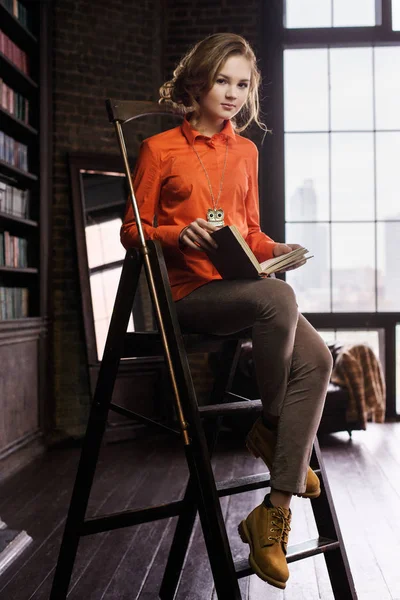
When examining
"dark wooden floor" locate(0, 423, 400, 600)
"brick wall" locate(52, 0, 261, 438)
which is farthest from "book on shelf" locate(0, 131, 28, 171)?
"dark wooden floor" locate(0, 423, 400, 600)

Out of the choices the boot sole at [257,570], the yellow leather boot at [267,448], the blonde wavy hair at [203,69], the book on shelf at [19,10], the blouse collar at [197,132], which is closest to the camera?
the boot sole at [257,570]

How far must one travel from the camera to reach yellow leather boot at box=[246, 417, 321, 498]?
1.79m

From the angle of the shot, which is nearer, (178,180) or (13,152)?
(178,180)

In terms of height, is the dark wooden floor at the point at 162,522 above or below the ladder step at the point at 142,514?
below

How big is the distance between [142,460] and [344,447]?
4.74ft

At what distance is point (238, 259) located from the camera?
1747 millimetres

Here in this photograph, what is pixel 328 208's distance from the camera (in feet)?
20.6

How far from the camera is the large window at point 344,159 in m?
6.18

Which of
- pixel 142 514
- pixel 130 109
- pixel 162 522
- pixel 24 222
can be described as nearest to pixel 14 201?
pixel 24 222

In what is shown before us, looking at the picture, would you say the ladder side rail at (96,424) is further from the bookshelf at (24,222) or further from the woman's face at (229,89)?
the bookshelf at (24,222)

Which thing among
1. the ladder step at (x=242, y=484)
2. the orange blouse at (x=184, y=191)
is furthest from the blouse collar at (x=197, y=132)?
the ladder step at (x=242, y=484)

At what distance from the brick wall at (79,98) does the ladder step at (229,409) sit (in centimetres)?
342

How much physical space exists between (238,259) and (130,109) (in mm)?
621

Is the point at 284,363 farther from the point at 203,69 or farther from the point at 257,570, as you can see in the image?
the point at 203,69
